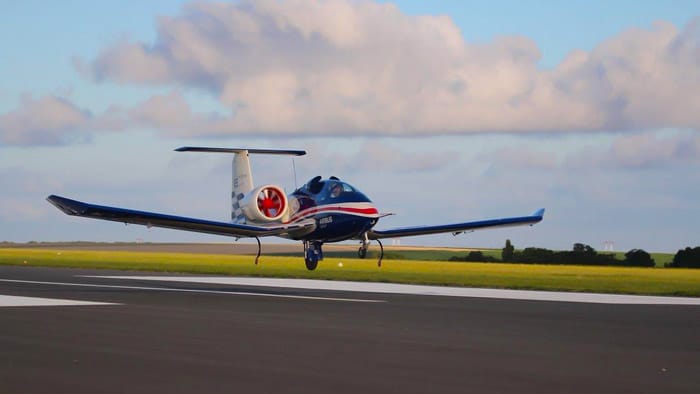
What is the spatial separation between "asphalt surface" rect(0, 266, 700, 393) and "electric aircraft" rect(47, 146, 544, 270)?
31.2 ft

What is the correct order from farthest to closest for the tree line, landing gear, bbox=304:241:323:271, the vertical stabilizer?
the tree line
the vertical stabilizer
landing gear, bbox=304:241:323:271

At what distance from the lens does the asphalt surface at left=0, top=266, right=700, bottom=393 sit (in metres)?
12.3

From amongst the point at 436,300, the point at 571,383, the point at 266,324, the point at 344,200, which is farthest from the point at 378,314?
the point at 344,200

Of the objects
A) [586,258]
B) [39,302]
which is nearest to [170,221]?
[39,302]

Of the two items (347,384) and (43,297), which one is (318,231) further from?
(347,384)

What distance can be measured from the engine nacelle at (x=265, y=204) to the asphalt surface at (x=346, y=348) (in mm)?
13385

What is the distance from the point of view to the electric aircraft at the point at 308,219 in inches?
1465

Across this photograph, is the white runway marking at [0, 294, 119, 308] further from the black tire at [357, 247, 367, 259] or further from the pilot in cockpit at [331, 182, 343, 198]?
the black tire at [357, 247, 367, 259]

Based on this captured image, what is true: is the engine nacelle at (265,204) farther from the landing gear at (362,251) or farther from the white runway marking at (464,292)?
the landing gear at (362,251)

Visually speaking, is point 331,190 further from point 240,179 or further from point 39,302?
point 39,302

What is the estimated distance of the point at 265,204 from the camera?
41719 millimetres

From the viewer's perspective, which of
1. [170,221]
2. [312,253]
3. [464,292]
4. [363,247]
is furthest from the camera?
[312,253]

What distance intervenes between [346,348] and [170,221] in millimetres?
22978

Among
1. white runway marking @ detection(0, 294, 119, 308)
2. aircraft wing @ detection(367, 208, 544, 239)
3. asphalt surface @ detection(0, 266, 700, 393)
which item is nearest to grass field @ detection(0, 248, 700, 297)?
aircraft wing @ detection(367, 208, 544, 239)
